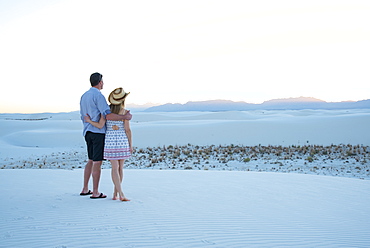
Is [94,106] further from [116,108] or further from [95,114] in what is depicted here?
[116,108]

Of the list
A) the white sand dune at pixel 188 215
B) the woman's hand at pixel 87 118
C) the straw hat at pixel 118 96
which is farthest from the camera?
the woman's hand at pixel 87 118

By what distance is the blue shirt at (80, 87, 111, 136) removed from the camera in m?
5.55

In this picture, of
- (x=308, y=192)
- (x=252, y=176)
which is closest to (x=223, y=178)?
(x=252, y=176)

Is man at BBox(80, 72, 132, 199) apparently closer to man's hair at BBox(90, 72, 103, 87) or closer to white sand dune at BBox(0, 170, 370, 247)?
man's hair at BBox(90, 72, 103, 87)

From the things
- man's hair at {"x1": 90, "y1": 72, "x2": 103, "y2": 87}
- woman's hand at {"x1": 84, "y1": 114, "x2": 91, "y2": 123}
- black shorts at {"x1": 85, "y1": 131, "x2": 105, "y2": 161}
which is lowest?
black shorts at {"x1": 85, "y1": 131, "x2": 105, "y2": 161}

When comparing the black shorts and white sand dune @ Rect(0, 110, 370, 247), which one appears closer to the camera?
white sand dune @ Rect(0, 110, 370, 247)

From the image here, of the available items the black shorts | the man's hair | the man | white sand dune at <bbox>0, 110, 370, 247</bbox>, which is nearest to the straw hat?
the man

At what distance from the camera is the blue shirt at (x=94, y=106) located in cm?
555

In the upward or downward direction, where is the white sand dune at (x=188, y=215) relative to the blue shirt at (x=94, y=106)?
downward

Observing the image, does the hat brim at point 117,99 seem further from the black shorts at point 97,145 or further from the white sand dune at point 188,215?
the white sand dune at point 188,215

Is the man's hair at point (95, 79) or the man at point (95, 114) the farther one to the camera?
the man's hair at point (95, 79)

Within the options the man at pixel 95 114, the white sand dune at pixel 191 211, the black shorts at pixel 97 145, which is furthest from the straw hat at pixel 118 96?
the white sand dune at pixel 191 211

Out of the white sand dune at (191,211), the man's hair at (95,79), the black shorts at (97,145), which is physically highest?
the man's hair at (95,79)

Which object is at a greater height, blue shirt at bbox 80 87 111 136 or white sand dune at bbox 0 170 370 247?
blue shirt at bbox 80 87 111 136
